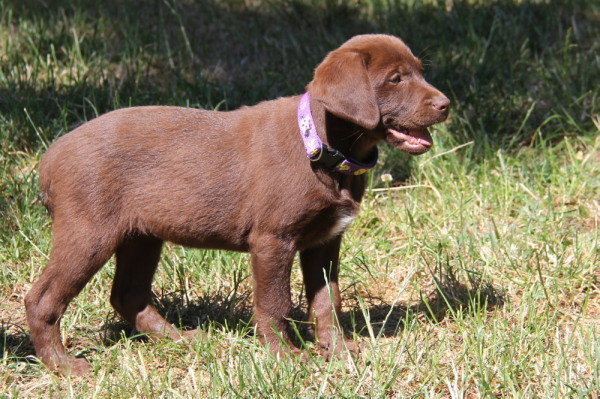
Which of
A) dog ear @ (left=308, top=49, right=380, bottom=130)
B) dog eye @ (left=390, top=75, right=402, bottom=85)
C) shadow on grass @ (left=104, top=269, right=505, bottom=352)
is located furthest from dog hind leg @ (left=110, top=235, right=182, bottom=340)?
dog eye @ (left=390, top=75, right=402, bottom=85)

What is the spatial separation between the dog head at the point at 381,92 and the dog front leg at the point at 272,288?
68 centimetres

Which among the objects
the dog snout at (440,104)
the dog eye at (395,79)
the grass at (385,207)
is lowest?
the grass at (385,207)

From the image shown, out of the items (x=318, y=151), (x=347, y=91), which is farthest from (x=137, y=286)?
(x=347, y=91)

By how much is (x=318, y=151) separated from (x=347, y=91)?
0.30 m

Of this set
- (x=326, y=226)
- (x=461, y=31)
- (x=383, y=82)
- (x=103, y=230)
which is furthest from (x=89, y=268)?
(x=461, y=31)

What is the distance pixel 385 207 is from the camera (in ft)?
19.0

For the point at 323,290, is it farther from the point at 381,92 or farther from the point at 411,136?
the point at 381,92

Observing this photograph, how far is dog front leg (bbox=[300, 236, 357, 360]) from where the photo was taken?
4312mm

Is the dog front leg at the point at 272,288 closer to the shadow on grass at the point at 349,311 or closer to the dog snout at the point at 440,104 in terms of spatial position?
the shadow on grass at the point at 349,311

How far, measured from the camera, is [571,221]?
17.9 feet

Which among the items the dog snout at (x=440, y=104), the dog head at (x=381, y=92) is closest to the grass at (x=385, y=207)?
the dog head at (x=381, y=92)

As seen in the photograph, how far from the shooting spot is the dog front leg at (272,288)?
4.02 m

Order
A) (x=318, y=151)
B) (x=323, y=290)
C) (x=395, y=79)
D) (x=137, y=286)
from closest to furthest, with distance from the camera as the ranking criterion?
(x=318, y=151) → (x=395, y=79) → (x=323, y=290) → (x=137, y=286)

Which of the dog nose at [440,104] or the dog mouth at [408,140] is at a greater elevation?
the dog nose at [440,104]
